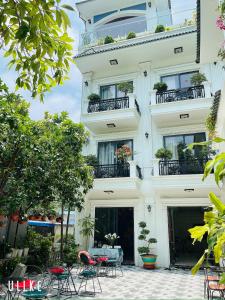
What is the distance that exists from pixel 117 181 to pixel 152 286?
463 centimetres

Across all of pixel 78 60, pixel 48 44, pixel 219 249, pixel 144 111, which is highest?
pixel 78 60

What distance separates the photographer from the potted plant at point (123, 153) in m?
11.9

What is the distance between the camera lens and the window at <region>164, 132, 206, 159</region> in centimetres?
1178

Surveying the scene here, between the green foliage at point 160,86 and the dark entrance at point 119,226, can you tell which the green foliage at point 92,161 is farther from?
the green foliage at point 160,86

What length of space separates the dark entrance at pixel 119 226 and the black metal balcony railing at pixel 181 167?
8.37ft

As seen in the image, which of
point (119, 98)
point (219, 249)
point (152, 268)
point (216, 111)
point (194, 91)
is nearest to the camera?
point (219, 249)

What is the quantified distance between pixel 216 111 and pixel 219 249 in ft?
21.2

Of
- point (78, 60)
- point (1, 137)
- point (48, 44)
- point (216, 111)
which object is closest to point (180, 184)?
point (216, 111)

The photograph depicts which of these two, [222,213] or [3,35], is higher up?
[3,35]

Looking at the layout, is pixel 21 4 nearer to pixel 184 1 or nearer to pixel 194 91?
pixel 194 91

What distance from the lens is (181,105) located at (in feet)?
37.7

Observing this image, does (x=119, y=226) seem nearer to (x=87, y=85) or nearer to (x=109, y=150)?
(x=109, y=150)

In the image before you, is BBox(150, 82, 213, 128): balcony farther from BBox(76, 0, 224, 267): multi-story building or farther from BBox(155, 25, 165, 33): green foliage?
BBox(155, 25, 165, 33): green foliage

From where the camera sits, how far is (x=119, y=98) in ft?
41.4
